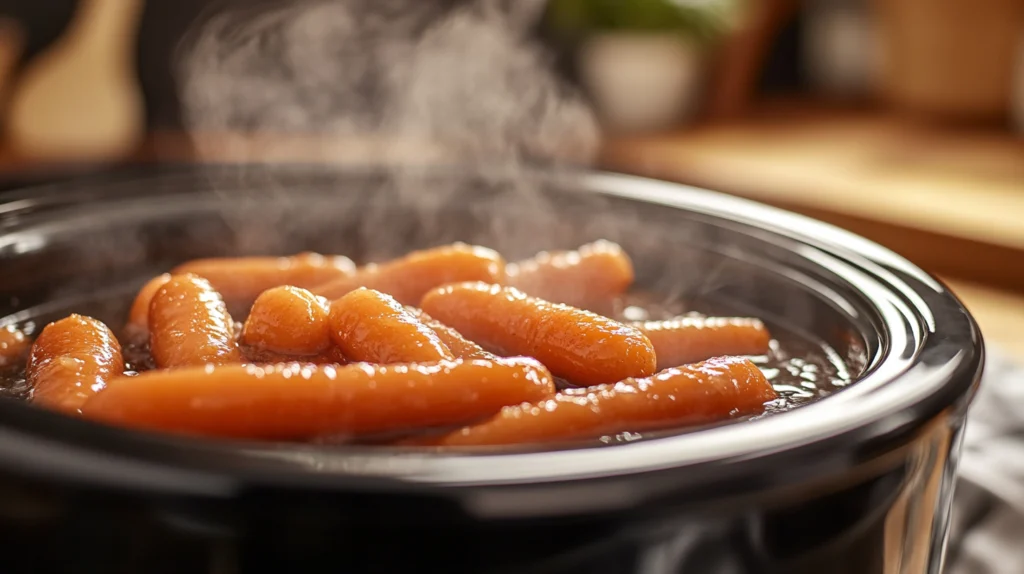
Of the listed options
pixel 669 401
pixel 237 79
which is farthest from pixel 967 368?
pixel 237 79

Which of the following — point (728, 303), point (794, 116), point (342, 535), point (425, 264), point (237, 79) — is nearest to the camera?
point (342, 535)

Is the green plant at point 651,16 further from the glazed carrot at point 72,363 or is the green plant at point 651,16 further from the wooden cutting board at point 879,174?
the glazed carrot at point 72,363

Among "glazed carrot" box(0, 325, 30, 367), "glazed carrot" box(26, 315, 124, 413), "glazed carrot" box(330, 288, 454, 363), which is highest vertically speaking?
"glazed carrot" box(330, 288, 454, 363)

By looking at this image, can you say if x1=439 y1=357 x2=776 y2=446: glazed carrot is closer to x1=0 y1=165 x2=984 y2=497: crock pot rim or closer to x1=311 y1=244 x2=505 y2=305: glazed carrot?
x1=0 y1=165 x2=984 y2=497: crock pot rim

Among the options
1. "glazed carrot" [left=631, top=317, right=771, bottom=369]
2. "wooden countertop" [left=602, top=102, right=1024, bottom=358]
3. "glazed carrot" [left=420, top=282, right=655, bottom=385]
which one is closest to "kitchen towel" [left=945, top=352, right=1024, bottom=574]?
"wooden countertop" [left=602, top=102, right=1024, bottom=358]

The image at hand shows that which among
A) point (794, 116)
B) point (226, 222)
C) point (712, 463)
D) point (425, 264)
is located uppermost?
point (712, 463)

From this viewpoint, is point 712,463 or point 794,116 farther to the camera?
point 794,116

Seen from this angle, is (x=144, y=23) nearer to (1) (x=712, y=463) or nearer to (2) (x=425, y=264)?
(2) (x=425, y=264)
